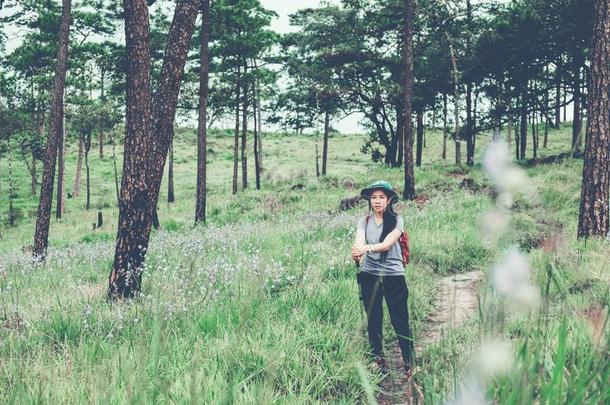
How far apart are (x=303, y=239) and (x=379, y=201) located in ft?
20.6

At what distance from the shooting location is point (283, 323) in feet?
15.4

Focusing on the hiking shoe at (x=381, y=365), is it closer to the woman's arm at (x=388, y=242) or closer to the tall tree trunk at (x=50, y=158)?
the woman's arm at (x=388, y=242)

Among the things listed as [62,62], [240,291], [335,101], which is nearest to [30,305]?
[240,291]

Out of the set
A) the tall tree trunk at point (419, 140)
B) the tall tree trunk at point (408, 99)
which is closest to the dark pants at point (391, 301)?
the tall tree trunk at point (408, 99)

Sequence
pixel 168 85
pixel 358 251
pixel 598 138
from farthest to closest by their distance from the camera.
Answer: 1. pixel 598 138
2. pixel 168 85
3. pixel 358 251

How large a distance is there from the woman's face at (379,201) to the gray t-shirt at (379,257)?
14 cm

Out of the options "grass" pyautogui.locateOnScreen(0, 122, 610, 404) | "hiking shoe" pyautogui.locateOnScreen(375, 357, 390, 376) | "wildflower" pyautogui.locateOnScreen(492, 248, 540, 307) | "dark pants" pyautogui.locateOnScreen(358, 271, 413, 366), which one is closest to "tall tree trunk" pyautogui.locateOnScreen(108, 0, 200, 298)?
"grass" pyautogui.locateOnScreen(0, 122, 610, 404)

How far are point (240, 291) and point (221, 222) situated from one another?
15.4 meters

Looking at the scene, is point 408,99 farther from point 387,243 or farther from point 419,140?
point 419,140

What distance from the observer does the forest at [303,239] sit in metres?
1.47

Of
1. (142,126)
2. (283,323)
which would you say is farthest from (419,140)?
(283,323)

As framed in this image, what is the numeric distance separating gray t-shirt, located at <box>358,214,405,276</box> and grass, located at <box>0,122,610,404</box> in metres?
0.60

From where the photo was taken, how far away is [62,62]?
1375 cm

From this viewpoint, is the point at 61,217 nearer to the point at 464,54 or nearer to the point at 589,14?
the point at 464,54
